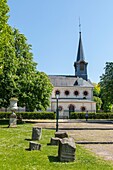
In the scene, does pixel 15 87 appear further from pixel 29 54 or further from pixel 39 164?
pixel 39 164

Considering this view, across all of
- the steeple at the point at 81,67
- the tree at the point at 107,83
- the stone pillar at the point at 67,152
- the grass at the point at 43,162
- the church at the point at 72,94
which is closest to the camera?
the grass at the point at 43,162

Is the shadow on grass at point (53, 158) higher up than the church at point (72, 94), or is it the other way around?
the church at point (72, 94)

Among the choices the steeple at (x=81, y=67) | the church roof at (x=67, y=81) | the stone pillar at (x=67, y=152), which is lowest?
the stone pillar at (x=67, y=152)

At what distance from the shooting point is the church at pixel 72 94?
66375 millimetres

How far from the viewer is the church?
66375 millimetres

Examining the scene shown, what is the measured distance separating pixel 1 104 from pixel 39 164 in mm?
23906

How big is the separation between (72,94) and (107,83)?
28.7m

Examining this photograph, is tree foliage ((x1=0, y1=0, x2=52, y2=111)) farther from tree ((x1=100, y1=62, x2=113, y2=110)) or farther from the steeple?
the steeple

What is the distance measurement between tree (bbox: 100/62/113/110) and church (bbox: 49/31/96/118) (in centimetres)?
2038

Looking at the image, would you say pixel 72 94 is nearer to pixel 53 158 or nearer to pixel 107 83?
pixel 107 83

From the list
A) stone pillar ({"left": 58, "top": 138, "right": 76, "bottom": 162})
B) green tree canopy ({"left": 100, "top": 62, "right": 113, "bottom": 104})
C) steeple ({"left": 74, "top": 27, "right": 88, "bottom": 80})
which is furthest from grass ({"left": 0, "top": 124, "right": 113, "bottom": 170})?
steeple ({"left": 74, "top": 27, "right": 88, "bottom": 80})

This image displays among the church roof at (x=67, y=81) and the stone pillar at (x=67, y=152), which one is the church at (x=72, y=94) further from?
the stone pillar at (x=67, y=152)

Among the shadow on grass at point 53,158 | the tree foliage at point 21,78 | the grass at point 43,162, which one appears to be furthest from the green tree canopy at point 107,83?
the shadow on grass at point 53,158

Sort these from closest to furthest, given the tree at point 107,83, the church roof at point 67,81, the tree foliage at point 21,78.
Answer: the tree foliage at point 21,78, the tree at point 107,83, the church roof at point 67,81
